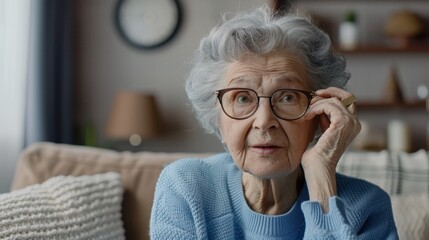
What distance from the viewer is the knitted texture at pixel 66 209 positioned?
162 centimetres

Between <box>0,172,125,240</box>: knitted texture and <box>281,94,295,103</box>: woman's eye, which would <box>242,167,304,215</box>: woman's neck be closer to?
<box>281,94,295,103</box>: woman's eye

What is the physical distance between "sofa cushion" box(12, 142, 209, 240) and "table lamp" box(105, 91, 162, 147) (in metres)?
1.92

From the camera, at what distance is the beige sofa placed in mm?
1990

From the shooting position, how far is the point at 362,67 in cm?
437

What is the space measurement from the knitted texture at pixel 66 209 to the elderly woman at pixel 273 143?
0.26 m

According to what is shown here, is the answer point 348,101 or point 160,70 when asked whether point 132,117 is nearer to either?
point 160,70

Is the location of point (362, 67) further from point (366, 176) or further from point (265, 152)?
point (265, 152)

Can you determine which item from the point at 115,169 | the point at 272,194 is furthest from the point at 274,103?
the point at 115,169

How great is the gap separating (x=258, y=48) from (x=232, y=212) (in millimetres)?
390

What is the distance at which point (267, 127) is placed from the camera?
147 cm

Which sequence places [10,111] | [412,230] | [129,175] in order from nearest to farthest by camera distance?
[412,230] → [129,175] → [10,111]

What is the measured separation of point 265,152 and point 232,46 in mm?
250

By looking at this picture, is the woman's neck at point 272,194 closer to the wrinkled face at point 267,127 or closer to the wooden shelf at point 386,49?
the wrinkled face at point 267,127

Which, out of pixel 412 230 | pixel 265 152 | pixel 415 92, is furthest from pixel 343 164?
pixel 415 92
